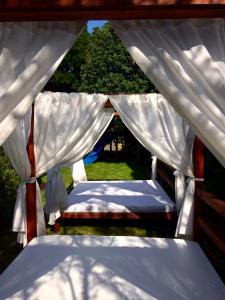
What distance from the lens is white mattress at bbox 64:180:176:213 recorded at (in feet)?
20.9

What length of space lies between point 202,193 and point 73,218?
290 centimetres

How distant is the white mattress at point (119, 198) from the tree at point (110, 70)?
679cm

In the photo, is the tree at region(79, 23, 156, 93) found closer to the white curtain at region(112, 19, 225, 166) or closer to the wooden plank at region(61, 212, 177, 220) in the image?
the wooden plank at region(61, 212, 177, 220)

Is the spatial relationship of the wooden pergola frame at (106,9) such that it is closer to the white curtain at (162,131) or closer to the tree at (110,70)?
the white curtain at (162,131)

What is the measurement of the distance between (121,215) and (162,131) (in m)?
1.78

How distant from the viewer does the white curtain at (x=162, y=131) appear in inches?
198

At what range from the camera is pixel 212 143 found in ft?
7.00

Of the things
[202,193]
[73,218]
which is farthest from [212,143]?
[73,218]

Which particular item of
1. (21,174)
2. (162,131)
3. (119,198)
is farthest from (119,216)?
(21,174)

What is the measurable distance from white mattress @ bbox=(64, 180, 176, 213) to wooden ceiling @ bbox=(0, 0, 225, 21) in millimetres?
4609

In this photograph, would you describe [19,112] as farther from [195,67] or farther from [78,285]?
[78,285]

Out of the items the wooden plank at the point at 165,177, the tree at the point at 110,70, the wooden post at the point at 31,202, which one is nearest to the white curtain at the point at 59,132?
the wooden post at the point at 31,202

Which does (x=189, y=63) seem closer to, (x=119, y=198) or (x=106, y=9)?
(x=106, y=9)

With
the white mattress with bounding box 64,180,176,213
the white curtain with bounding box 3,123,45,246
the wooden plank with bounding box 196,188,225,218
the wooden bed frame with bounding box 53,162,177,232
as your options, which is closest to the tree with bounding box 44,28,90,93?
the white mattress with bounding box 64,180,176,213
